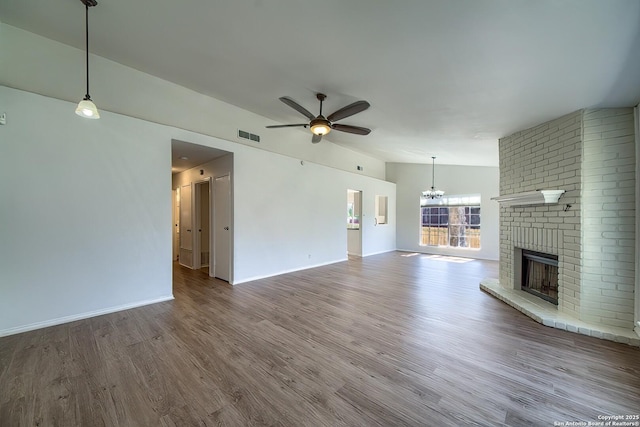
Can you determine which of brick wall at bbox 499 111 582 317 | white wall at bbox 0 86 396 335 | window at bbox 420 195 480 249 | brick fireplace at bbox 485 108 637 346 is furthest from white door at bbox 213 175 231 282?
window at bbox 420 195 480 249

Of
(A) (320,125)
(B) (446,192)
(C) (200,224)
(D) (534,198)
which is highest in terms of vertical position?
(A) (320,125)

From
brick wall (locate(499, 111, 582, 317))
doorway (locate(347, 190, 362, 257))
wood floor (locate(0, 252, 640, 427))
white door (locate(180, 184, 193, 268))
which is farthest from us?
doorway (locate(347, 190, 362, 257))

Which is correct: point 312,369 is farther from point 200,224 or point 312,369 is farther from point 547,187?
point 200,224

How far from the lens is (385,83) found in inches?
121

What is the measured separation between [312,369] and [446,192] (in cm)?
790

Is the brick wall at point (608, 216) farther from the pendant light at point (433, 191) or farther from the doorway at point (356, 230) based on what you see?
the doorway at point (356, 230)

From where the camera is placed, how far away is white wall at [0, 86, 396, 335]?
270 centimetres

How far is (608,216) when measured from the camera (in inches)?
113

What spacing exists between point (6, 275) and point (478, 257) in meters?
9.97

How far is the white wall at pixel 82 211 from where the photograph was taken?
270 centimetres

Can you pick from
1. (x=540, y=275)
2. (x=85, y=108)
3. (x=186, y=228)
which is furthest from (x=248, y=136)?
(x=540, y=275)

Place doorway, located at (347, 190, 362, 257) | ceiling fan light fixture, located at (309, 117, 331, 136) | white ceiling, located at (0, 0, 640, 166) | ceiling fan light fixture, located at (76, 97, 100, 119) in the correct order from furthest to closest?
doorway, located at (347, 190, 362, 257) < ceiling fan light fixture, located at (309, 117, 331, 136) < ceiling fan light fixture, located at (76, 97, 100, 119) < white ceiling, located at (0, 0, 640, 166)

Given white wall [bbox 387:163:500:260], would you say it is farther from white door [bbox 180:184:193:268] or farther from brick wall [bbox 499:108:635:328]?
white door [bbox 180:184:193:268]

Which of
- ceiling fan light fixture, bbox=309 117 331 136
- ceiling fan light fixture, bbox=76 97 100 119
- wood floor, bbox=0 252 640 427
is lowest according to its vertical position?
wood floor, bbox=0 252 640 427
